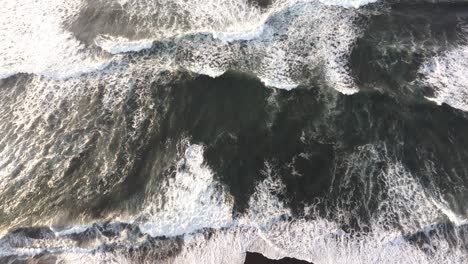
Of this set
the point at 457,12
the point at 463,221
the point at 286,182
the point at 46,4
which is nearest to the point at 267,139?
the point at 286,182

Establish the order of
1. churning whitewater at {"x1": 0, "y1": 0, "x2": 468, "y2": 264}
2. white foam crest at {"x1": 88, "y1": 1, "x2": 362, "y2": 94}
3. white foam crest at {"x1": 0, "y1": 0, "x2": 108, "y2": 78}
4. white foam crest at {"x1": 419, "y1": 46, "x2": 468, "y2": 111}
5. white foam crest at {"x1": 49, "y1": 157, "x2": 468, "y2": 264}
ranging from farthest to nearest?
white foam crest at {"x1": 0, "y1": 0, "x2": 108, "y2": 78} < white foam crest at {"x1": 88, "y1": 1, "x2": 362, "y2": 94} < white foam crest at {"x1": 419, "y1": 46, "x2": 468, "y2": 111} < churning whitewater at {"x1": 0, "y1": 0, "x2": 468, "y2": 264} < white foam crest at {"x1": 49, "y1": 157, "x2": 468, "y2": 264}

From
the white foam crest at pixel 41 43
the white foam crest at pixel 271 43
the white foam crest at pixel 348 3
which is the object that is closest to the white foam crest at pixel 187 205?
the white foam crest at pixel 271 43

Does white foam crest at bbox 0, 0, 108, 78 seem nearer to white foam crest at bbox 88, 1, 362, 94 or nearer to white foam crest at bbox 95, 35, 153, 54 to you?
white foam crest at bbox 95, 35, 153, 54

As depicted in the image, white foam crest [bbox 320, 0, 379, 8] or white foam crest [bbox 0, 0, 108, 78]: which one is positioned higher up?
white foam crest [bbox 320, 0, 379, 8]

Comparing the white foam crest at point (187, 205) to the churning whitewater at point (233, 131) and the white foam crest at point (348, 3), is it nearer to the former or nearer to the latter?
the churning whitewater at point (233, 131)

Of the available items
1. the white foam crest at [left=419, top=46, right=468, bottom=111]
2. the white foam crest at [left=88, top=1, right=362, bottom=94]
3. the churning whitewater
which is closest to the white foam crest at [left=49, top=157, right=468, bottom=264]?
the churning whitewater
